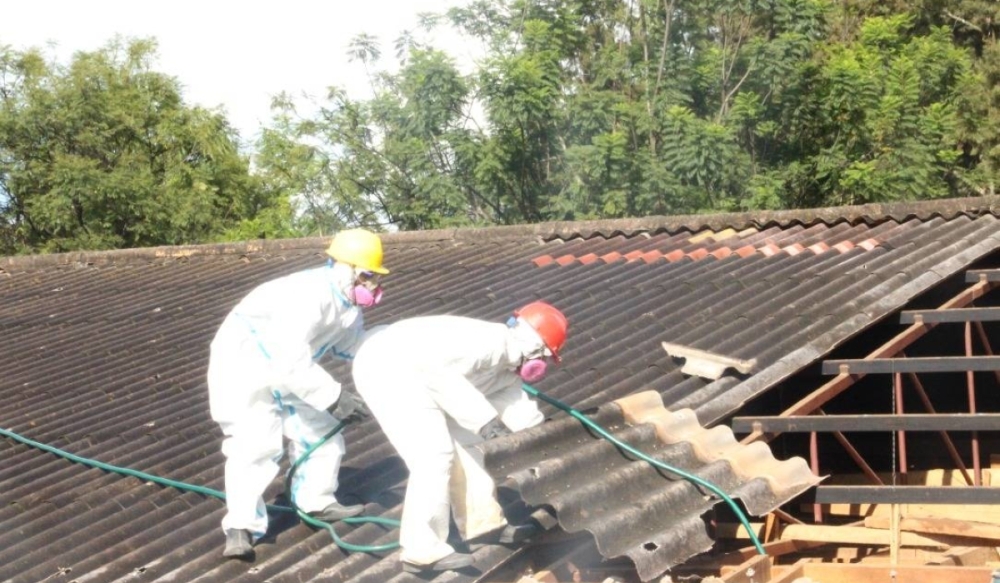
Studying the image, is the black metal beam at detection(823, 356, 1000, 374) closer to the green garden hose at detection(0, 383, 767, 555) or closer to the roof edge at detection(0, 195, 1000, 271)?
the green garden hose at detection(0, 383, 767, 555)

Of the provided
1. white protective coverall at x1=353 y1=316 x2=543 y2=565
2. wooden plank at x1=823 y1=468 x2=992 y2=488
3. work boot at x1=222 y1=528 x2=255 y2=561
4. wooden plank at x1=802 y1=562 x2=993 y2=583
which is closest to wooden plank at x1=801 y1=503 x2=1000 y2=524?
wooden plank at x1=823 y1=468 x2=992 y2=488

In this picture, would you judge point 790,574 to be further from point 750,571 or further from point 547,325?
point 547,325

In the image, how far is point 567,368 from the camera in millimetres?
6996

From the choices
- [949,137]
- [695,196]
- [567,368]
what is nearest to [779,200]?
[695,196]

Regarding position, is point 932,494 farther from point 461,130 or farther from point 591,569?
point 461,130

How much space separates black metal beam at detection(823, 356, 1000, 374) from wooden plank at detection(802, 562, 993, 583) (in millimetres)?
1473

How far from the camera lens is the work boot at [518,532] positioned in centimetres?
488

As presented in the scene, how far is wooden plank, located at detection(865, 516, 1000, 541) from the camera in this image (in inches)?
264

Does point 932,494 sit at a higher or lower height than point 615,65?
lower

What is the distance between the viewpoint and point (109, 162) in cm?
3009

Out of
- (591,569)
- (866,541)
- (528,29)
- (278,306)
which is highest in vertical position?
(528,29)

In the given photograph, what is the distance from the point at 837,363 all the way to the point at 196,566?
3512mm

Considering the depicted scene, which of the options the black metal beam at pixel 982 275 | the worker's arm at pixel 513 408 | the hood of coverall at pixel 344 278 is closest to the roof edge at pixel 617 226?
the black metal beam at pixel 982 275

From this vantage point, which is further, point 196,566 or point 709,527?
point 709,527
